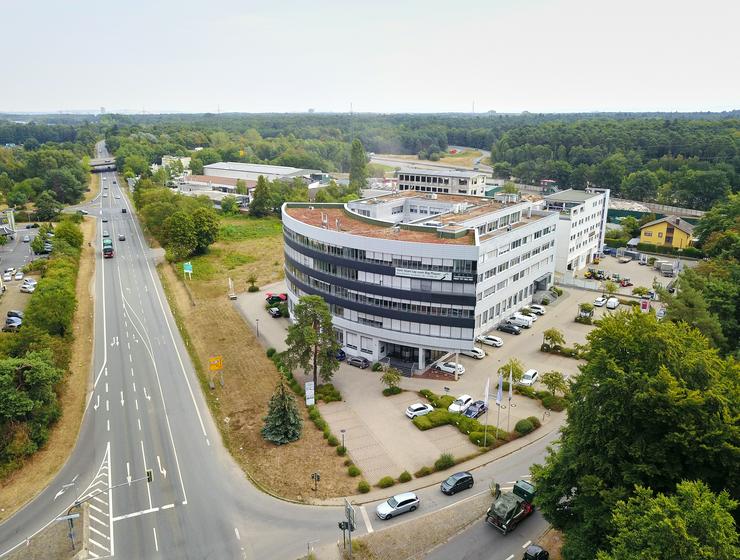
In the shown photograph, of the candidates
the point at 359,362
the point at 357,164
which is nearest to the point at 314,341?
the point at 359,362

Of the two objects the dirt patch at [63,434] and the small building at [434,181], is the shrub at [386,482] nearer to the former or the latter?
the dirt patch at [63,434]

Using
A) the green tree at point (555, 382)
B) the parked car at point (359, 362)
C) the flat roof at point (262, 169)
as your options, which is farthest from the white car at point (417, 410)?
the flat roof at point (262, 169)

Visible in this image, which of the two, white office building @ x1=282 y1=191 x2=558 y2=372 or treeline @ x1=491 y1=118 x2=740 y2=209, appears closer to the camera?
white office building @ x1=282 y1=191 x2=558 y2=372

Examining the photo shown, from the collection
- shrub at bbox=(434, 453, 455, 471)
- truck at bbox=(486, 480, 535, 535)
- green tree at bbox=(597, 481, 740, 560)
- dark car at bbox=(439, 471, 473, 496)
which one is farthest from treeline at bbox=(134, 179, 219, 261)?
green tree at bbox=(597, 481, 740, 560)

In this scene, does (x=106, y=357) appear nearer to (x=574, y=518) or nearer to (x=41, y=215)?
(x=574, y=518)

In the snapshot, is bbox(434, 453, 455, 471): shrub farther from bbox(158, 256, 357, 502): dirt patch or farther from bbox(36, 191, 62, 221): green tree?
bbox(36, 191, 62, 221): green tree

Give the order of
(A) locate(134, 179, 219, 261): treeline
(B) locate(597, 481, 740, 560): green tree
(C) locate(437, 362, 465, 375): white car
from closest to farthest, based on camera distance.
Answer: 1. (B) locate(597, 481, 740, 560): green tree
2. (C) locate(437, 362, 465, 375): white car
3. (A) locate(134, 179, 219, 261): treeline
